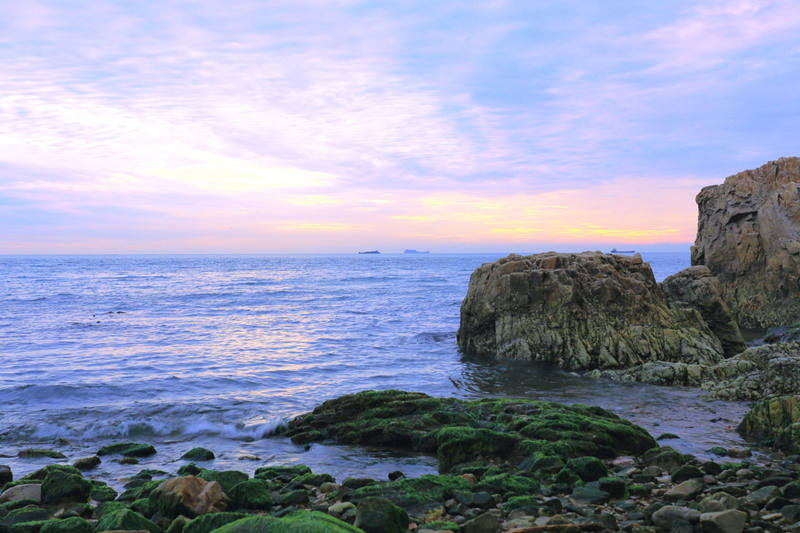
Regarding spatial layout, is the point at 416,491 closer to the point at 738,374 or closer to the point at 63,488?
the point at 63,488

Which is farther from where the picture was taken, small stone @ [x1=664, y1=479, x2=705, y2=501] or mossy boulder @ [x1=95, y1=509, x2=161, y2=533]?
small stone @ [x1=664, y1=479, x2=705, y2=501]

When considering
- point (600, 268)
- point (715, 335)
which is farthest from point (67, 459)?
point (715, 335)

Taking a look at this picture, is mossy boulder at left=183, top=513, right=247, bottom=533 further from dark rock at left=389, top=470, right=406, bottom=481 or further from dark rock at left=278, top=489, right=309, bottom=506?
dark rock at left=389, top=470, right=406, bottom=481

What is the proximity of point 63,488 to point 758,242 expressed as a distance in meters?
32.4

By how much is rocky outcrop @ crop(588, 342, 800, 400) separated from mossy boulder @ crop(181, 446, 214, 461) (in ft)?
37.9

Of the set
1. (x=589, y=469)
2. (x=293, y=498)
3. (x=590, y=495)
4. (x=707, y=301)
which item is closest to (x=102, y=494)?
(x=293, y=498)

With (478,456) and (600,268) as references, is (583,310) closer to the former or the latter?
(600,268)

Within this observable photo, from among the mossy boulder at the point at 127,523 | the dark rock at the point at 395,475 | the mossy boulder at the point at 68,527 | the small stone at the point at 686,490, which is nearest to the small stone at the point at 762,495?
the small stone at the point at 686,490

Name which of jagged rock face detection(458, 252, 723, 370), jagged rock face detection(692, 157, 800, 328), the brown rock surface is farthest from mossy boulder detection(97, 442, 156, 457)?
jagged rock face detection(692, 157, 800, 328)

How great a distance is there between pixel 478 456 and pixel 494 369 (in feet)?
32.0

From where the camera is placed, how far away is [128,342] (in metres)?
23.1

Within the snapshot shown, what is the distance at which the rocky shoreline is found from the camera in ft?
17.7

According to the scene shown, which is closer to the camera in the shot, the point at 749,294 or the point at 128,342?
→ the point at 128,342

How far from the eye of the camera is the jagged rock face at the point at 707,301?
1975 centimetres
